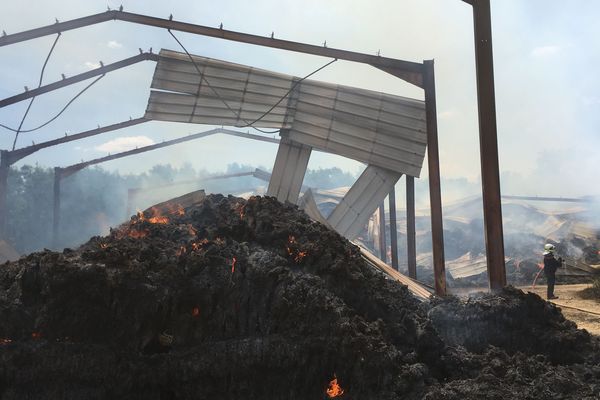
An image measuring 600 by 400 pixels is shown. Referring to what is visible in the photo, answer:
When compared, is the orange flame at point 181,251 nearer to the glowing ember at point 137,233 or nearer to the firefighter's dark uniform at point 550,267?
the glowing ember at point 137,233

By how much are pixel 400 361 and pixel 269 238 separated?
223 centimetres

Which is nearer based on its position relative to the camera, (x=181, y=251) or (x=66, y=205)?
(x=181, y=251)

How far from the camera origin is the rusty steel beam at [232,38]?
8.73 metres

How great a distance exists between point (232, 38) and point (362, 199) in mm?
5137

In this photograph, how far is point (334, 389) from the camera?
14.7 feet

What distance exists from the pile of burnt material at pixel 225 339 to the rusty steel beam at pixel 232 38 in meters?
5.62

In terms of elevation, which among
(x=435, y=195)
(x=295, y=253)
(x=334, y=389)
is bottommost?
(x=334, y=389)

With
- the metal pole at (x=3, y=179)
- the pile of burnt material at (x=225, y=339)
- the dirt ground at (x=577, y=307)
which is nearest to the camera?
the pile of burnt material at (x=225, y=339)

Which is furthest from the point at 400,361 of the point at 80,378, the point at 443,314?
the point at 80,378

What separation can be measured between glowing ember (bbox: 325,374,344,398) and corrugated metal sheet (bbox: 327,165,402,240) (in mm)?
7480

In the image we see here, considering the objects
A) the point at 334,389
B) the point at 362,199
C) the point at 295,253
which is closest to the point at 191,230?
the point at 295,253

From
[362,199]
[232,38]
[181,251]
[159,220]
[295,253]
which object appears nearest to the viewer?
[181,251]

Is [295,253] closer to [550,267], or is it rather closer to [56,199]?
[550,267]

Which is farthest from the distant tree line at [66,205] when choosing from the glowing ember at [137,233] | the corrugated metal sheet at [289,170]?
the glowing ember at [137,233]
